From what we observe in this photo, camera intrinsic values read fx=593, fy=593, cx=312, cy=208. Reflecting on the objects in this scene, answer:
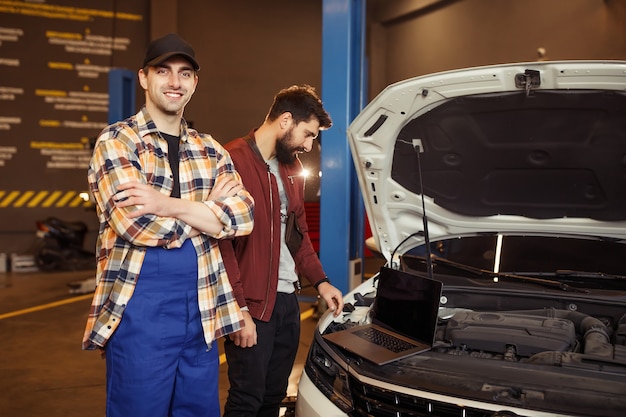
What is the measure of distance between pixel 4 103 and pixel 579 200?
8077 millimetres

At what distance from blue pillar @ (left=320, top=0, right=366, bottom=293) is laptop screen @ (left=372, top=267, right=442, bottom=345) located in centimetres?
168

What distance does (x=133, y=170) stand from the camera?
1.86m

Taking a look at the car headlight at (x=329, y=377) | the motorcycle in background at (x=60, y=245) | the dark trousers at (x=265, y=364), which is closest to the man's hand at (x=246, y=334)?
the dark trousers at (x=265, y=364)

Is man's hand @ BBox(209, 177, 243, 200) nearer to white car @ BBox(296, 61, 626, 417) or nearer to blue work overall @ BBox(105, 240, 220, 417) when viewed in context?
blue work overall @ BBox(105, 240, 220, 417)

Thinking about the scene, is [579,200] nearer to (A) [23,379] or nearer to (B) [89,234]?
(A) [23,379]

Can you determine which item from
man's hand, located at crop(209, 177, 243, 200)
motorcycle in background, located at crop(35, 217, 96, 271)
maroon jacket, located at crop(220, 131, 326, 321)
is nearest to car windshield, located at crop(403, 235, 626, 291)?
maroon jacket, located at crop(220, 131, 326, 321)

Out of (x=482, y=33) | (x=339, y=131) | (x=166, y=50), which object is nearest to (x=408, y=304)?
(x=166, y=50)

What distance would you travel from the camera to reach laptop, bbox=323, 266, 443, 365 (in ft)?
6.55

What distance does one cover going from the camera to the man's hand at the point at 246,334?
2178 millimetres

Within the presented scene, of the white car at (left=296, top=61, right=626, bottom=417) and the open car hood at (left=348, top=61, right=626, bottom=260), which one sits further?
the open car hood at (left=348, top=61, right=626, bottom=260)

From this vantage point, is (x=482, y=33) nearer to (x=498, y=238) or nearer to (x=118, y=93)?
(x=118, y=93)

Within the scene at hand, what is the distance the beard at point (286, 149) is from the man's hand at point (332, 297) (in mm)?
575

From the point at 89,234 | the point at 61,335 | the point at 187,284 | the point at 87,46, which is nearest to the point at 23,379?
the point at 61,335

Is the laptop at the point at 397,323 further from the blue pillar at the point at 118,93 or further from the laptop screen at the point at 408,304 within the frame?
the blue pillar at the point at 118,93
